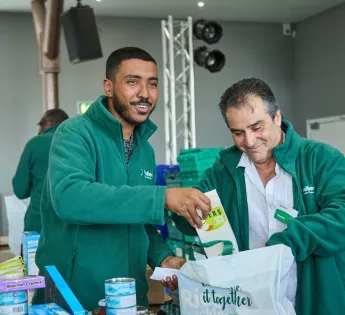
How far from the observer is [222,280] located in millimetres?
1605

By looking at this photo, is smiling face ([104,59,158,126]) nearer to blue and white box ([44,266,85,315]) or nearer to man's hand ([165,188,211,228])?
man's hand ([165,188,211,228])

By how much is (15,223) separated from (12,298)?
6.58 metres

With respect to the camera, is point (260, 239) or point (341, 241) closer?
point (341, 241)

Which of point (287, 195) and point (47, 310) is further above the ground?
point (287, 195)

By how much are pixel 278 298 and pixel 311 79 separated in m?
9.90

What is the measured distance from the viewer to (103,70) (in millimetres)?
10219

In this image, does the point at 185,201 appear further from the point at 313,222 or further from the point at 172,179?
the point at 172,179

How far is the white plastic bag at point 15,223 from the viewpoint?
7264mm

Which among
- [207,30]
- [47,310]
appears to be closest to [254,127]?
[47,310]

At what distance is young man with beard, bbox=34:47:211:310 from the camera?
1.76 meters

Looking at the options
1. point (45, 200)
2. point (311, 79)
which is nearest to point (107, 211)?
point (45, 200)

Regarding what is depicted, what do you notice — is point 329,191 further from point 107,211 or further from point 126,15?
point 126,15

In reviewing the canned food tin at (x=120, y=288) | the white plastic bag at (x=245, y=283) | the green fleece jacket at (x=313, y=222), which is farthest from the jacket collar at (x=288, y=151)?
the canned food tin at (x=120, y=288)

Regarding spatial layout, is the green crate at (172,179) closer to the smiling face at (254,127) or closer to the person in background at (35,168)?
the person in background at (35,168)
